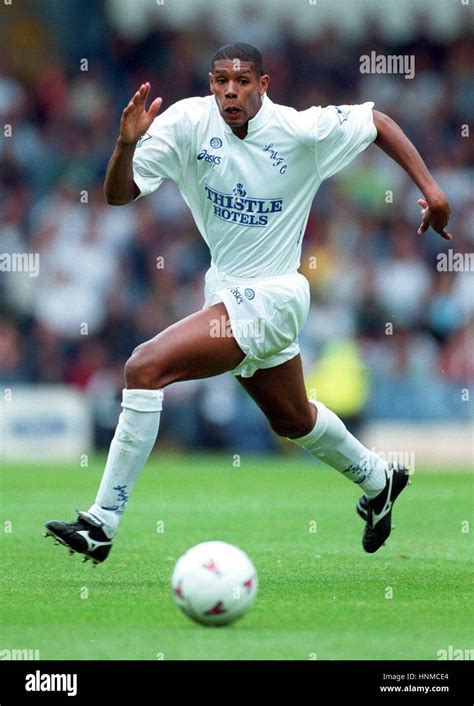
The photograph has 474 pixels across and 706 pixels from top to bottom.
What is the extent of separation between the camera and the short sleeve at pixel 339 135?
7789mm

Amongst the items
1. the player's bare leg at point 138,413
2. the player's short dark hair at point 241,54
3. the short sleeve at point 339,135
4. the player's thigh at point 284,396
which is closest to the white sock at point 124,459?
the player's bare leg at point 138,413

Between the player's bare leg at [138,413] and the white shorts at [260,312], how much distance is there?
0.46 ft

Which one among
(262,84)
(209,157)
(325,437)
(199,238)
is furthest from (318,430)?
(199,238)

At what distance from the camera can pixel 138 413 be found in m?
7.16

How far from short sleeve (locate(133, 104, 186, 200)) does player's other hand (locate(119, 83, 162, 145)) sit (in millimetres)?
469

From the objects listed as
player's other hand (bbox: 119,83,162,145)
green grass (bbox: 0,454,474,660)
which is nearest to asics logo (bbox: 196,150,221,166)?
player's other hand (bbox: 119,83,162,145)

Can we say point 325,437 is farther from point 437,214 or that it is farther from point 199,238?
point 199,238

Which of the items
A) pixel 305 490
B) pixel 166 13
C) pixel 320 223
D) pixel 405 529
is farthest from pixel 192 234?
pixel 405 529

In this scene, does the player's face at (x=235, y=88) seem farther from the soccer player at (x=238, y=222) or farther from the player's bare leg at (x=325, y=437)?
the player's bare leg at (x=325, y=437)

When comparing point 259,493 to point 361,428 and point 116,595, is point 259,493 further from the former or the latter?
point 116,595

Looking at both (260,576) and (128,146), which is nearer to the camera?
(128,146)

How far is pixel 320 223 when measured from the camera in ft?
63.1

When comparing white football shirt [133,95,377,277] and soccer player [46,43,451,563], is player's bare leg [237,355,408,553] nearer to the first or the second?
soccer player [46,43,451,563]

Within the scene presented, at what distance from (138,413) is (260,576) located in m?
1.25
